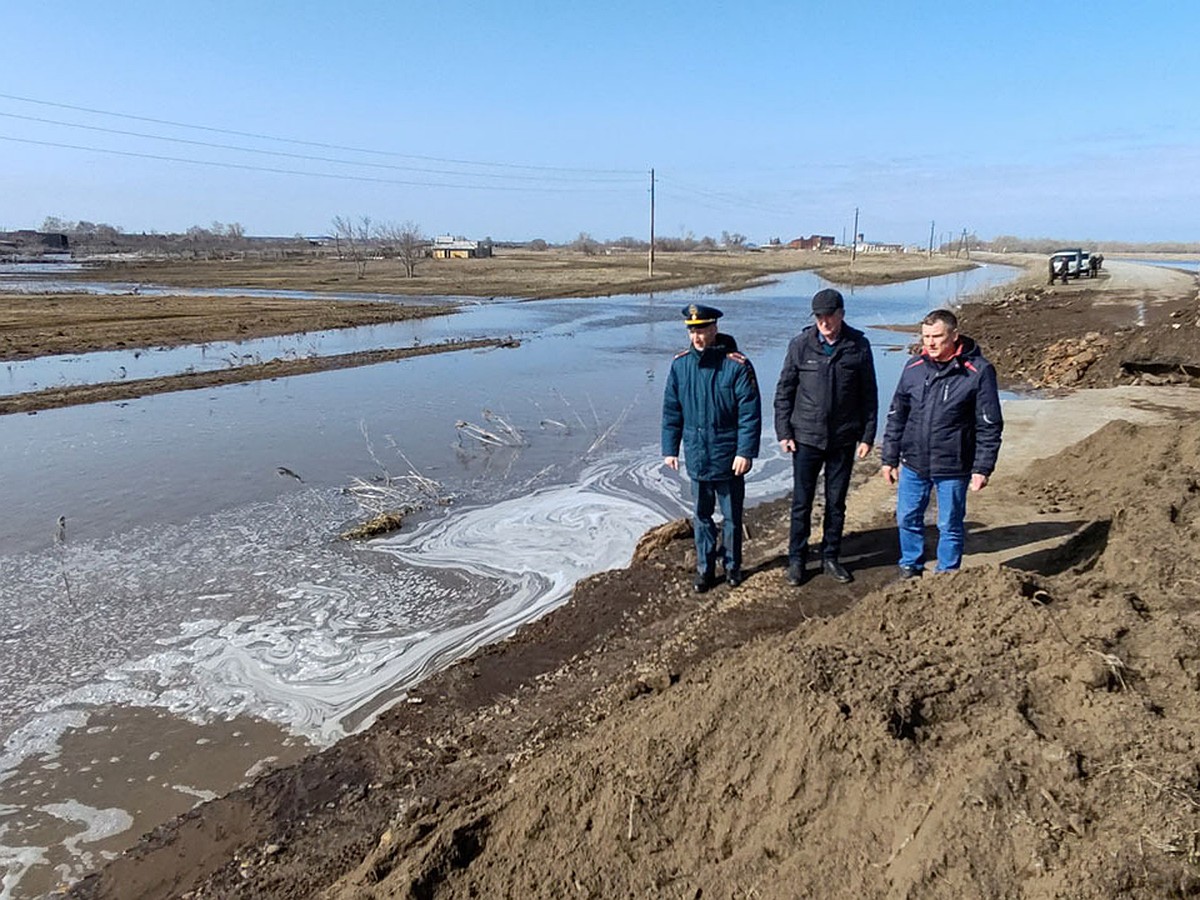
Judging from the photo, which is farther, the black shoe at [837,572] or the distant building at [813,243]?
the distant building at [813,243]

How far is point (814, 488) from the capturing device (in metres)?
5.23

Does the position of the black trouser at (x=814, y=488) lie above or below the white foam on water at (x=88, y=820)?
above

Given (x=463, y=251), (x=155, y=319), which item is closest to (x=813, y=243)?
(x=463, y=251)

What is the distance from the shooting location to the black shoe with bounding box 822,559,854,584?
17.4ft

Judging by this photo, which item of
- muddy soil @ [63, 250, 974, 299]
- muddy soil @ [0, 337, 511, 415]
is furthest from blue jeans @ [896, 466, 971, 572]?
muddy soil @ [63, 250, 974, 299]

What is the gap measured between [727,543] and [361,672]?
2695 mm

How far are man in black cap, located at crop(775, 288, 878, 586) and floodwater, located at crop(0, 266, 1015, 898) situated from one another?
2.16 meters

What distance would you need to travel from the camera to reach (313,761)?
395 centimetres

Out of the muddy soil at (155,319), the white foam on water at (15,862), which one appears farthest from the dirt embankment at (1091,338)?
the muddy soil at (155,319)

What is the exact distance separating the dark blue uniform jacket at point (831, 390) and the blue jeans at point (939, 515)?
43cm

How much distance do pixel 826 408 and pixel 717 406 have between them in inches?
28.0

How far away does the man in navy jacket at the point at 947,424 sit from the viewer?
436 cm

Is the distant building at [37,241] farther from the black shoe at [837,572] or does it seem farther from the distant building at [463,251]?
the black shoe at [837,572]

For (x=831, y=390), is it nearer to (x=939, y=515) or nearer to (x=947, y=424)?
(x=947, y=424)
